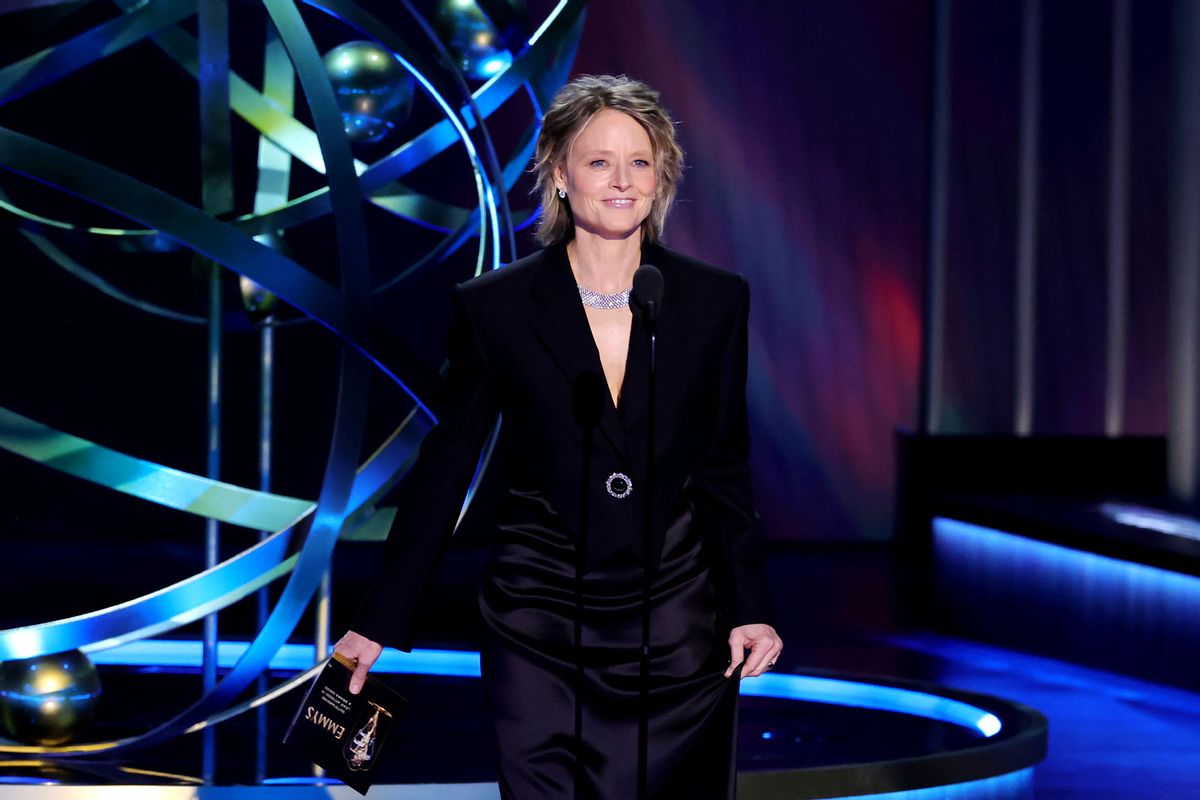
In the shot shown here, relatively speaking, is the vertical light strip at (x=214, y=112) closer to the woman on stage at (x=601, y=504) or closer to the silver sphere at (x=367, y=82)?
the silver sphere at (x=367, y=82)

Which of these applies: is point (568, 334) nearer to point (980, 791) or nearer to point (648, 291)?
point (648, 291)

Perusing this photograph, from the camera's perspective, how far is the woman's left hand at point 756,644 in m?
2.14

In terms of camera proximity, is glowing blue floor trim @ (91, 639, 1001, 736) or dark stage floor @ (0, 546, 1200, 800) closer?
dark stage floor @ (0, 546, 1200, 800)

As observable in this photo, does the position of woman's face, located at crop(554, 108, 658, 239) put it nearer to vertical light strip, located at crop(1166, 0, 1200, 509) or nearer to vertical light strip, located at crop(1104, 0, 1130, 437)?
vertical light strip, located at crop(1166, 0, 1200, 509)

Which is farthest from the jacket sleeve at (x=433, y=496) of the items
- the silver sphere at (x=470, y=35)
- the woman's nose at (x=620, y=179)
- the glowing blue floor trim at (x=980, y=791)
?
the silver sphere at (x=470, y=35)

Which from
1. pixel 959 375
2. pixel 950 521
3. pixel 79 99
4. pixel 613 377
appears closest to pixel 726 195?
pixel 959 375

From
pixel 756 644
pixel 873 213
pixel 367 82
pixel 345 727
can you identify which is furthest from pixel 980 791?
pixel 873 213

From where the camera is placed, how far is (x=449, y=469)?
215cm

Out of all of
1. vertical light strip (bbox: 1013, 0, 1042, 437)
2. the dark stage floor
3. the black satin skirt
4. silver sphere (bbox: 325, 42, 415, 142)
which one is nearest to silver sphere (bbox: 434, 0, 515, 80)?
silver sphere (bbox: 325, 42, 415, 142)

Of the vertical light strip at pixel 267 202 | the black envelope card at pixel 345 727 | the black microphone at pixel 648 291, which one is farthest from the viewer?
the vertical light strip at pixel 267 202

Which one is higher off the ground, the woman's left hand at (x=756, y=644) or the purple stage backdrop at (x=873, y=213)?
the purple stage backdrop at (x=873, y=213)

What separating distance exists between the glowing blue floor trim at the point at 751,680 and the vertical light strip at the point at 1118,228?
15.9ft

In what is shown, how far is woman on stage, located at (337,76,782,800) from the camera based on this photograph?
2.11 metres

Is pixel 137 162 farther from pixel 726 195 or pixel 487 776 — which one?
pixel 487 776
